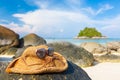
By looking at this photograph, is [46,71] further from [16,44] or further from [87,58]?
[16,44]

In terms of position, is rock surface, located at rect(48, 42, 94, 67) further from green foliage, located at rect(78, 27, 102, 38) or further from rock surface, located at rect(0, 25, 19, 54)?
green foliage, located at rect(78, 27, 102, 38)

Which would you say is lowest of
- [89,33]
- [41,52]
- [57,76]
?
[89,33]

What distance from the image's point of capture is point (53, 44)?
12.0 m

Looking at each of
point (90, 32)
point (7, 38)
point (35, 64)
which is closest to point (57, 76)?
point (35, 64)

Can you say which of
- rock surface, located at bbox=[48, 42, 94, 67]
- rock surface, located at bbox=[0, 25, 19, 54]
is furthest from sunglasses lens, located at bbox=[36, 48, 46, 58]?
rock surface, located at bbox=[0, 25, 19, 54]

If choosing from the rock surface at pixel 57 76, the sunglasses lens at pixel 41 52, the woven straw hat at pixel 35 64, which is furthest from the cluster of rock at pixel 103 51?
the sunglasses lens at pixel 41 52

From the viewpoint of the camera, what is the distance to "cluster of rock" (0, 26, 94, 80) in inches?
141

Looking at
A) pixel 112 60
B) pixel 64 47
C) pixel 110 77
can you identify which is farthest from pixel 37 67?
pixel 112 60

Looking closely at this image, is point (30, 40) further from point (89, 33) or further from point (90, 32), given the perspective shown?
point (90, 32)

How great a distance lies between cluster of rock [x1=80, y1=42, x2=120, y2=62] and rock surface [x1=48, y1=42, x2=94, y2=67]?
2355 mm

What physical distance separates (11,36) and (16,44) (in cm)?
87

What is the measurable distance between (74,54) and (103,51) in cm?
718

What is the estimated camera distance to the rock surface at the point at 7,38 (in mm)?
21478

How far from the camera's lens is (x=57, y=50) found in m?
11.6
